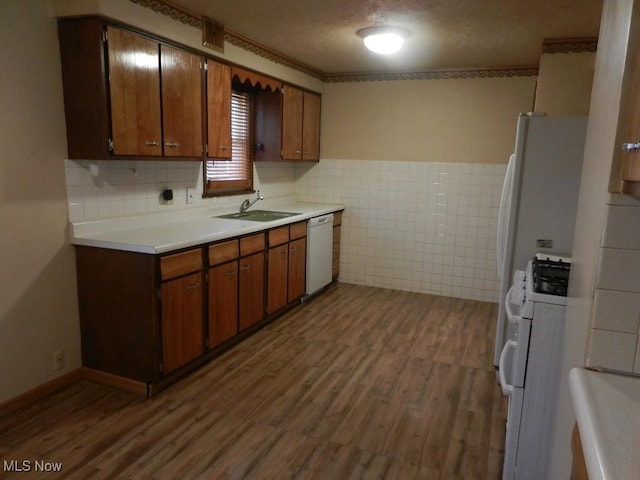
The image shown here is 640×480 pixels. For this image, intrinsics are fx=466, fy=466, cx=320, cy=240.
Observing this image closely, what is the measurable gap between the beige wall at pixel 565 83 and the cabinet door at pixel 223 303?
273 centimetres

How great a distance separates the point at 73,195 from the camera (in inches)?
113

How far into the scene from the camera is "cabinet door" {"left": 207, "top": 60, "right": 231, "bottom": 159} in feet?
11.5

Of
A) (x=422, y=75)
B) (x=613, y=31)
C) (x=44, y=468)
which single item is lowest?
(x=44, y=468)

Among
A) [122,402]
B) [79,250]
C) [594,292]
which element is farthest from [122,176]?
[594,292]

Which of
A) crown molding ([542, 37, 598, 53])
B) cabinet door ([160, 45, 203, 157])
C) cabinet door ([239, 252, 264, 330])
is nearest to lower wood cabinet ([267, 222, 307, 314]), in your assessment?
cabinet door ([239, 252, 264, 330])

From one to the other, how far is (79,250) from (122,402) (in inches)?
38.0

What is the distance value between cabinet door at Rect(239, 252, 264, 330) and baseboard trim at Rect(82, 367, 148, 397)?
941mm

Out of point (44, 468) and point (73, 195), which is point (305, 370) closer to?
point (44, 468)

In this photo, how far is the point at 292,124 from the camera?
4.80 meters

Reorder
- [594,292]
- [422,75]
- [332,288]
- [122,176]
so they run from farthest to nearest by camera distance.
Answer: [332,288] → [422,75] → [122,176] → [594,292]

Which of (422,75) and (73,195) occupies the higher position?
(422,75)

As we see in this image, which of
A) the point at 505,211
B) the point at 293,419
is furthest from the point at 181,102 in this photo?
the point at 505,211

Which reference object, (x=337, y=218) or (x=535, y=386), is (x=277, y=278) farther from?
(x=535, y=386)
